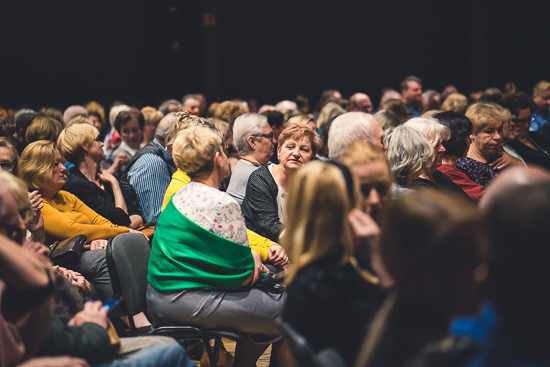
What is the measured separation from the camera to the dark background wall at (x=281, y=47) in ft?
42.1

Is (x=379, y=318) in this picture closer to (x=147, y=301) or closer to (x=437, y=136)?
(x=147, y=301)

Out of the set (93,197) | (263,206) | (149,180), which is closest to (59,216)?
(93,197)

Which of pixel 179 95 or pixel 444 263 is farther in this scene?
pixel 179 95

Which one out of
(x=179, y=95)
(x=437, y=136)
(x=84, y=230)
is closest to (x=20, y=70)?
(x=179, y=95)

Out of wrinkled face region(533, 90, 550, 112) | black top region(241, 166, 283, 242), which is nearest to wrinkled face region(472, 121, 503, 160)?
black top region(241, 166, 283, 242)

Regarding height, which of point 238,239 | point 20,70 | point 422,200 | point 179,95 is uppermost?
point 422,200

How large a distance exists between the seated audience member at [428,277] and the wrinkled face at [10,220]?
123 centimetres

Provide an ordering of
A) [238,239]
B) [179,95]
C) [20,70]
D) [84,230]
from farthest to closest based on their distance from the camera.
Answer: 1. [179,95]
2. [20,70]
3. [84,230]
4. [238,239]

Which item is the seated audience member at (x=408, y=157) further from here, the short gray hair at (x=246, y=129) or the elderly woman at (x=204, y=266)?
the short gray hair at (x=246, y=129)

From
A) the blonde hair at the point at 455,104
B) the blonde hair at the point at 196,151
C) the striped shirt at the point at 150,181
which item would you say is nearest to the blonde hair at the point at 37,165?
the striped shirt at the point at 150,181

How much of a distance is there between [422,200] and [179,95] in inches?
492

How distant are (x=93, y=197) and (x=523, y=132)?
401 cm

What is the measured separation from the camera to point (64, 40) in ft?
40.9

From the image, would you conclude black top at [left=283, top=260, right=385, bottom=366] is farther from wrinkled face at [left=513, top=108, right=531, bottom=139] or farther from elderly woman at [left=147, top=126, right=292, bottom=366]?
wrinkled face at [left=513, top=108, right=531, bottom=139]
